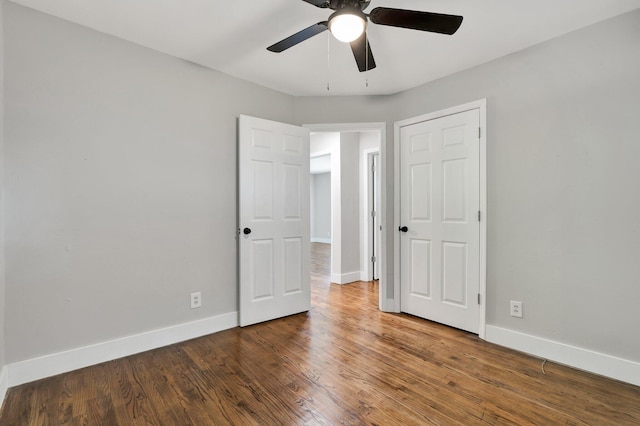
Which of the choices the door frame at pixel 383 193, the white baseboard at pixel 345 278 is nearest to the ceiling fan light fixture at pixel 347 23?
the door frame at pixel 383 193

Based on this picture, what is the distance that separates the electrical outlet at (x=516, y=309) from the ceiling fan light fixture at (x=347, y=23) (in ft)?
7.87

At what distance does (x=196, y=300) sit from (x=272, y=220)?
3.39ft

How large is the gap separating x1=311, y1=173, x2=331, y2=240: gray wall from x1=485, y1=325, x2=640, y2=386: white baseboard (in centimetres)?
816

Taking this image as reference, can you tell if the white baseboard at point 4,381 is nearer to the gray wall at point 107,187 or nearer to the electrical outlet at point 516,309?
the gray wall at point 107,187

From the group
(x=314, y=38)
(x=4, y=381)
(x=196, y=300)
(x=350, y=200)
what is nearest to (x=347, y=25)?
(x=314, y=38)

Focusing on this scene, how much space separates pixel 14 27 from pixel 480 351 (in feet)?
13.3

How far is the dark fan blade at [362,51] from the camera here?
185cm

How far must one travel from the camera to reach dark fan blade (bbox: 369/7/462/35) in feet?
5.09

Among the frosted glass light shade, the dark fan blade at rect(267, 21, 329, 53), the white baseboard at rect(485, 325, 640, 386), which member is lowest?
the white baseboard at rect(485, 325, 640, 386)

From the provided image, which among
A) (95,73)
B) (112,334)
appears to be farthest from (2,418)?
(95,73)

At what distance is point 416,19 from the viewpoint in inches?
63.2

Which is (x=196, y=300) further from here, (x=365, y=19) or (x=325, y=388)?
(x=365, y=19)

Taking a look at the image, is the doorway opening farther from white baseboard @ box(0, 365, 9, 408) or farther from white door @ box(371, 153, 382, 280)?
white baseboard @ box(0, 365, 9, 408)

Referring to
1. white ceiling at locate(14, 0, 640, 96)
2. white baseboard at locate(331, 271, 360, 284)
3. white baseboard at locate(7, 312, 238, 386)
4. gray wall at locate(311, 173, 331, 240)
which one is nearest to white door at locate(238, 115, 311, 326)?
white baseboard at locate(7, 312, 238, 386)
